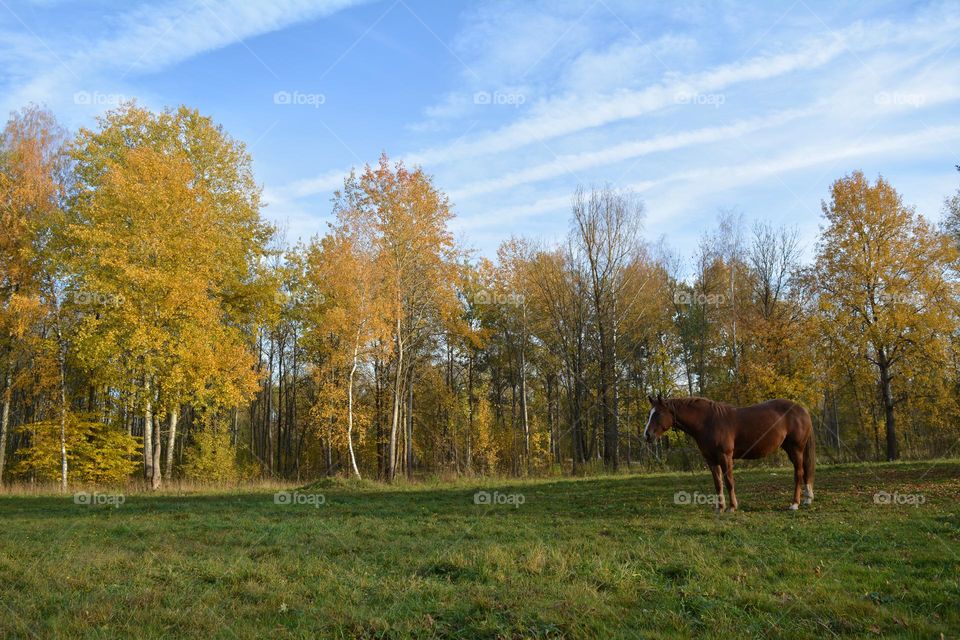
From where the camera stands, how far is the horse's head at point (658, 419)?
1253 centimetres

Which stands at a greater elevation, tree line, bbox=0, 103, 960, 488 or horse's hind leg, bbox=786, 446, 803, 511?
tree line, bbox=0, 103, 960, 488

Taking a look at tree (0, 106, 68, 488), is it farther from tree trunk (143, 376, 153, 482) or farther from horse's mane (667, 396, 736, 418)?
horse's mane (667, 396, 736, 418)

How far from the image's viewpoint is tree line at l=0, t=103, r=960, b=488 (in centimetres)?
2342

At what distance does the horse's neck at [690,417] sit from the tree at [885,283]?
59.4 feet

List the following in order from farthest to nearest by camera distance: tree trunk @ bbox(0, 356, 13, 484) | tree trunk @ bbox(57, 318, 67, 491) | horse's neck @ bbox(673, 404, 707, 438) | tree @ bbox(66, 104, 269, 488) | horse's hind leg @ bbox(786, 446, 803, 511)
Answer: tree trunk @ bbox(0, 356, 13, 484) < tree trunk @ bbox(57, 318, 67, 491) < tree @ bbox(66, 104, 269, 488) < horse's neck @ bbox(673, 404, 707, 438) < horse's hind leg @ bbox(786, 446, 803, 511)

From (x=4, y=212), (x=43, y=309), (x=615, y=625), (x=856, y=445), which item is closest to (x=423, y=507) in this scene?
(x=615, y=625)

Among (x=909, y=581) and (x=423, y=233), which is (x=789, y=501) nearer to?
(x=909, y=581)

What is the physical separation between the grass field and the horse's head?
155 centimetres

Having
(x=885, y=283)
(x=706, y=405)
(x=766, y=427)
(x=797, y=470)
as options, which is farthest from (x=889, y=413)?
(x=706, y=405)

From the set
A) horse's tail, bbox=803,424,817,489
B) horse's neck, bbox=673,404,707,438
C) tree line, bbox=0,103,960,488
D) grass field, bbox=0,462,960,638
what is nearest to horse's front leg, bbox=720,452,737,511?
grass field, bbox=0,462,960,638

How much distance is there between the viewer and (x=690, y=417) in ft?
42.0

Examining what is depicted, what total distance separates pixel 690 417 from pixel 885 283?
19.9 metres

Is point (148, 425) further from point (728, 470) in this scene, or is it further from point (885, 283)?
point (885, 283)

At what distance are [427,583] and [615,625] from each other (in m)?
2.33
